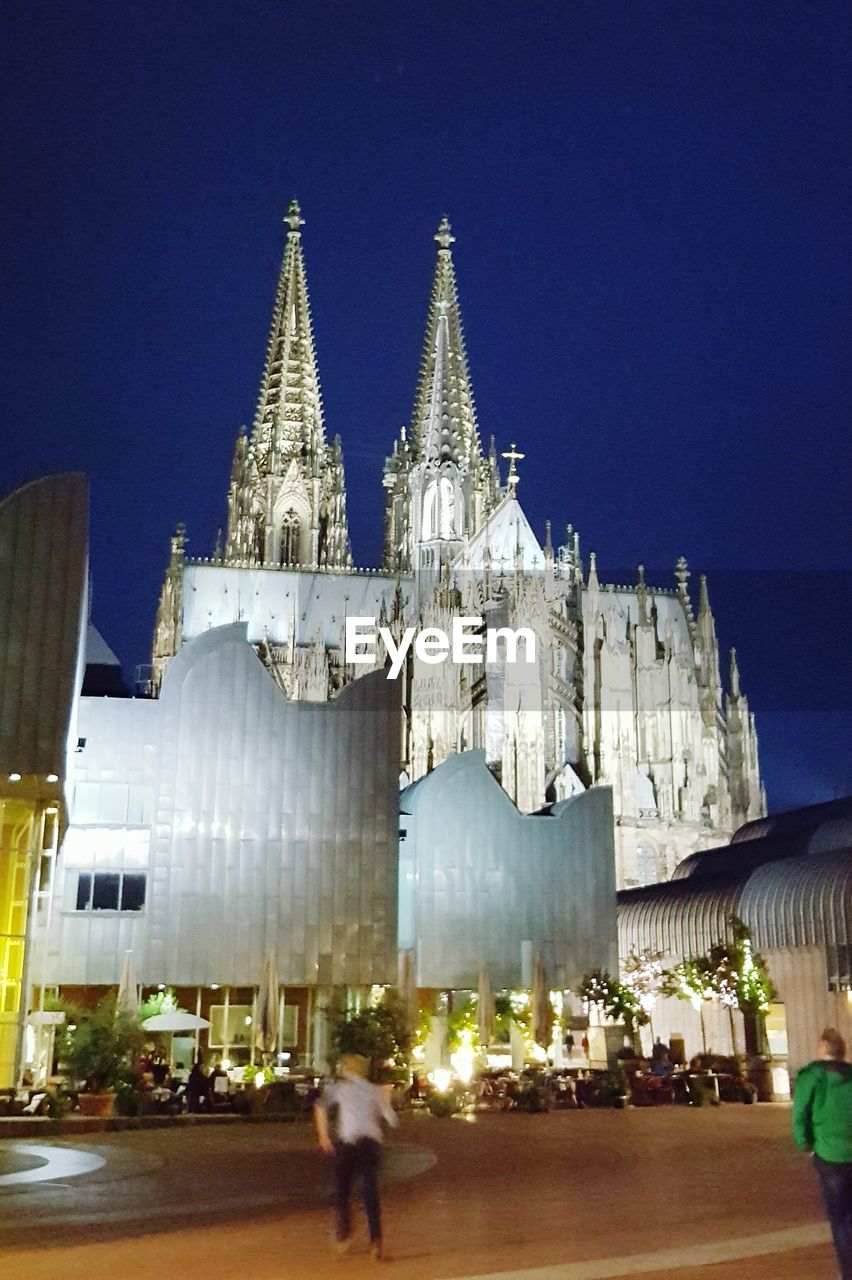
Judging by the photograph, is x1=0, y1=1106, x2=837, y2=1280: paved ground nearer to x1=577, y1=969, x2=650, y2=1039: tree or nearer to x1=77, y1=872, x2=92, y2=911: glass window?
x1=577, y1=969, x2=650, y2=1039: tree

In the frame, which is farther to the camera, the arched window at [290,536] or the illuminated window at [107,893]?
the arched window at [290,536]

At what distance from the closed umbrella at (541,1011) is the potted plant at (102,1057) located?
11.1m

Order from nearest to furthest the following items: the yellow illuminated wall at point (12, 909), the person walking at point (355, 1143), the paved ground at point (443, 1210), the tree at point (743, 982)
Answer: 1. the paved ground at point (443, 1210)
2. the person walking at point (355, 1143)
3. the yellow illuminated wall at point (12, 909)
4. the tree at point (743, 982)

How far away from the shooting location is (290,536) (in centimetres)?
8069

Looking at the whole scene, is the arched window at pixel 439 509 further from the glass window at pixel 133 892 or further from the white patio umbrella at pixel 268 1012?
the white patio umbrella at pixel 268 1012

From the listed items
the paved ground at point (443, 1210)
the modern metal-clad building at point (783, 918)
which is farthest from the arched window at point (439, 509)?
the paved ground at point (443, 1210)

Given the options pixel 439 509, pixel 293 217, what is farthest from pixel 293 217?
pixel 439 509

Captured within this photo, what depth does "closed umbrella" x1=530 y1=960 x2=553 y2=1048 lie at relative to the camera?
101 ft

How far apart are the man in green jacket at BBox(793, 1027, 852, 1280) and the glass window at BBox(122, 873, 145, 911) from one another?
Result: 28.4 meters

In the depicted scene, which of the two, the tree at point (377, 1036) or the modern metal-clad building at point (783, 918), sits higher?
the modern metal-clad building at point (783, 918)

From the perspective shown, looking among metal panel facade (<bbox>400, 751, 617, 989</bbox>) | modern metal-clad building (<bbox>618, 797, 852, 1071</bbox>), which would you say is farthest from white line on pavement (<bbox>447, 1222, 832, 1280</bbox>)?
metal panel facade (<bbox>400, 751, 617, 989</bbox>)

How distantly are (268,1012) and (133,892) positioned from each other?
18.7ft

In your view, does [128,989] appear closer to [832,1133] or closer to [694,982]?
[694,982]

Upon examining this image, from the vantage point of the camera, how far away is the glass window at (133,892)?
1307 inches
